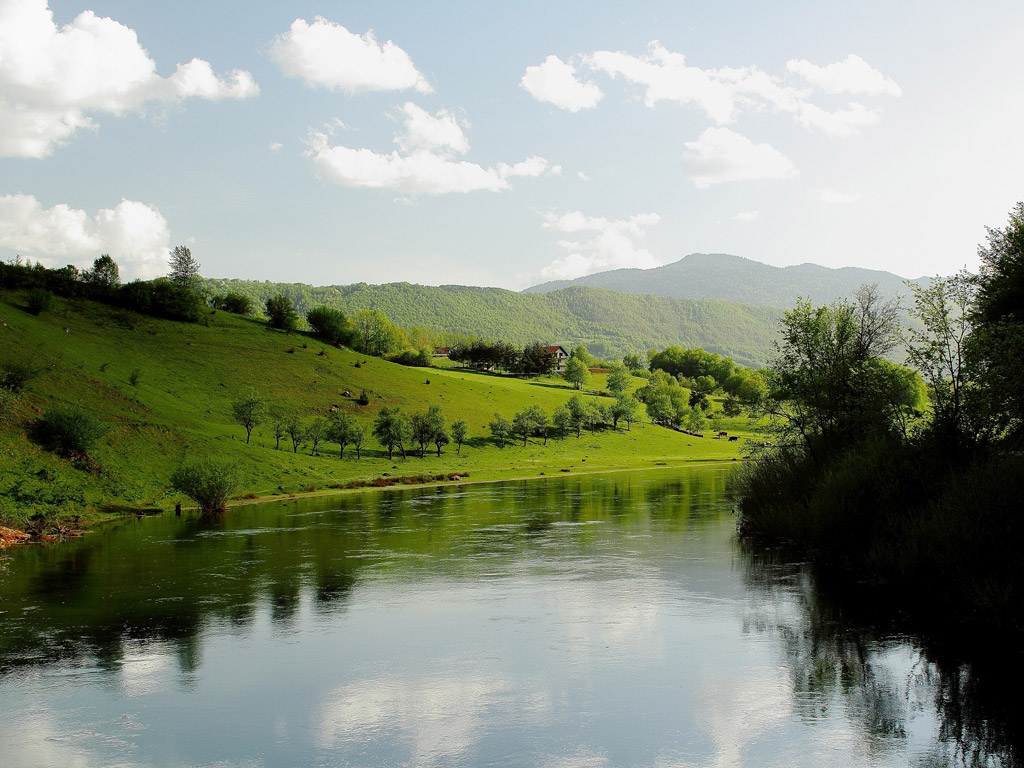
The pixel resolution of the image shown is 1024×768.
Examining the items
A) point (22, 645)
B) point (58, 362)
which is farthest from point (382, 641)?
point (58, 362)

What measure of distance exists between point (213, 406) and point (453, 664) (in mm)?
81242

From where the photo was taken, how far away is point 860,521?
2931cm

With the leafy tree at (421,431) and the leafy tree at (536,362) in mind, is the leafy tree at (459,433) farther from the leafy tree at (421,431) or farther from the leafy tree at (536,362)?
the leafy tree at (536,362)

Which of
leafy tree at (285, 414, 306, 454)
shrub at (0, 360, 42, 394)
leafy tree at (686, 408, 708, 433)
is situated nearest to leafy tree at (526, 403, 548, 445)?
leafy tree at (285, 414, 306, 454)

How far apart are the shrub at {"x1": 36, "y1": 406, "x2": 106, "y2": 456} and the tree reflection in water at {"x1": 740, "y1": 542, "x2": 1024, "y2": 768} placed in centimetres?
4888

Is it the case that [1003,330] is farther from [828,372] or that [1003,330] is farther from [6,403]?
[6,403]

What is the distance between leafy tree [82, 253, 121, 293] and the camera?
121562mm

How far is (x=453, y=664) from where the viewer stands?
1917cm

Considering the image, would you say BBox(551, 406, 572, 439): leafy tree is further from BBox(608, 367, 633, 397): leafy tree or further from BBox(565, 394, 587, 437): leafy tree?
BBox(608, 367, 633, 397): leafy tree

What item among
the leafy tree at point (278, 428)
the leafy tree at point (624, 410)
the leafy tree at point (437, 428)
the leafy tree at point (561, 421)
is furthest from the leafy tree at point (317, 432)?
the leafy tree at point (624, 410)

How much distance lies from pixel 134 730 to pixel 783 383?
3522 centimetres

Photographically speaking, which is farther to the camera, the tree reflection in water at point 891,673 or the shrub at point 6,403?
the shrub at point 6,403

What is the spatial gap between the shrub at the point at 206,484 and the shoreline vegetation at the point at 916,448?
3598 cm

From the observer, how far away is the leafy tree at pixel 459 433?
317 feet
